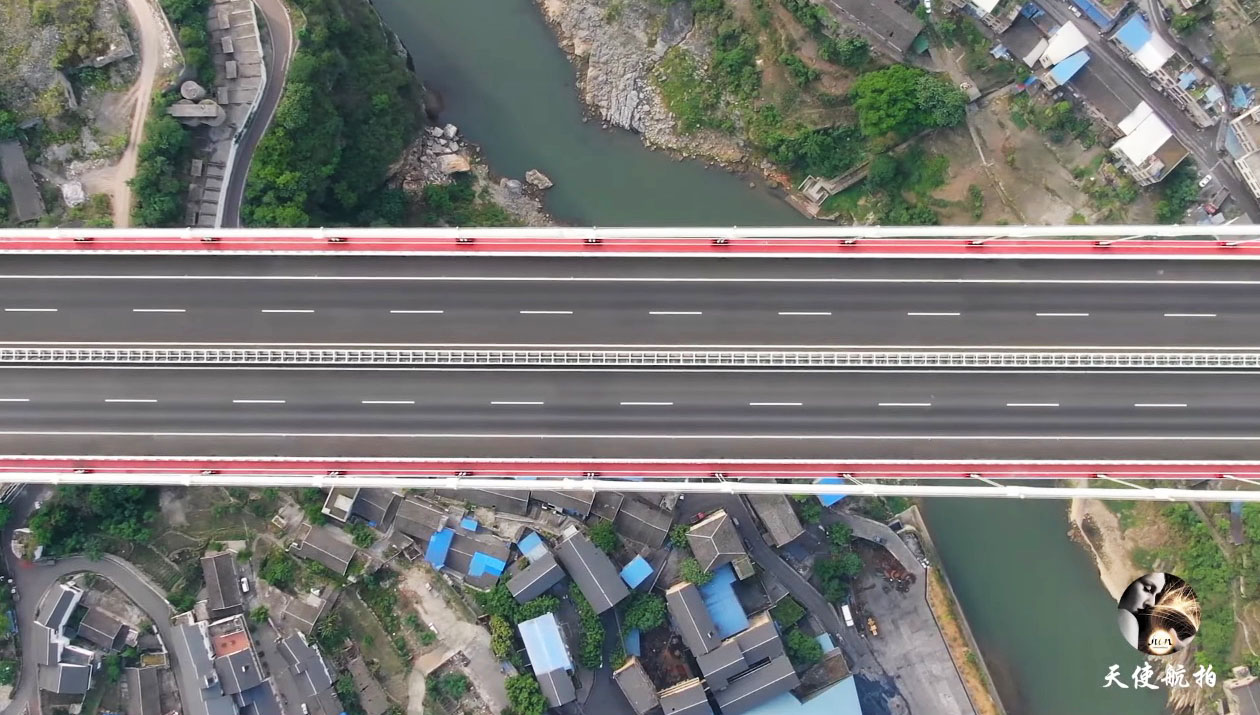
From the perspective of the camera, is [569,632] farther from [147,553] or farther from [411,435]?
[147,553]

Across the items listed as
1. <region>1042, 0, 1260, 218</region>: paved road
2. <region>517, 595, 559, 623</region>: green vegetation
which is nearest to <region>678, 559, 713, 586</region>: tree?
<region>517, 595, 559, 623</region>: green vegetation

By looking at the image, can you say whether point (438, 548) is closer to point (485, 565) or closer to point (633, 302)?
point (485, 565)

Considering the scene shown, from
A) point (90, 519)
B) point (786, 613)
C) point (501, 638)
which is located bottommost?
point (90, 519)

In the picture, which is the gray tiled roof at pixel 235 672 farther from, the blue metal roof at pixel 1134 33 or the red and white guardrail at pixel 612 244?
the blue metal roof at pixel 1134 33

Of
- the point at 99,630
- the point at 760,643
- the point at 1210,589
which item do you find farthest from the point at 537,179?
the point at 1210,589

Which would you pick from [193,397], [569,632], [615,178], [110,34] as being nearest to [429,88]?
[615,178]

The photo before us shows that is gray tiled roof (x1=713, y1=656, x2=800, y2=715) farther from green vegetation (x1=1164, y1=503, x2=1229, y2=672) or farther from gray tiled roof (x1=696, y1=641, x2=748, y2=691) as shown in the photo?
green vegetation (x1=1164, y1=503, x2=1229, y2=672)
